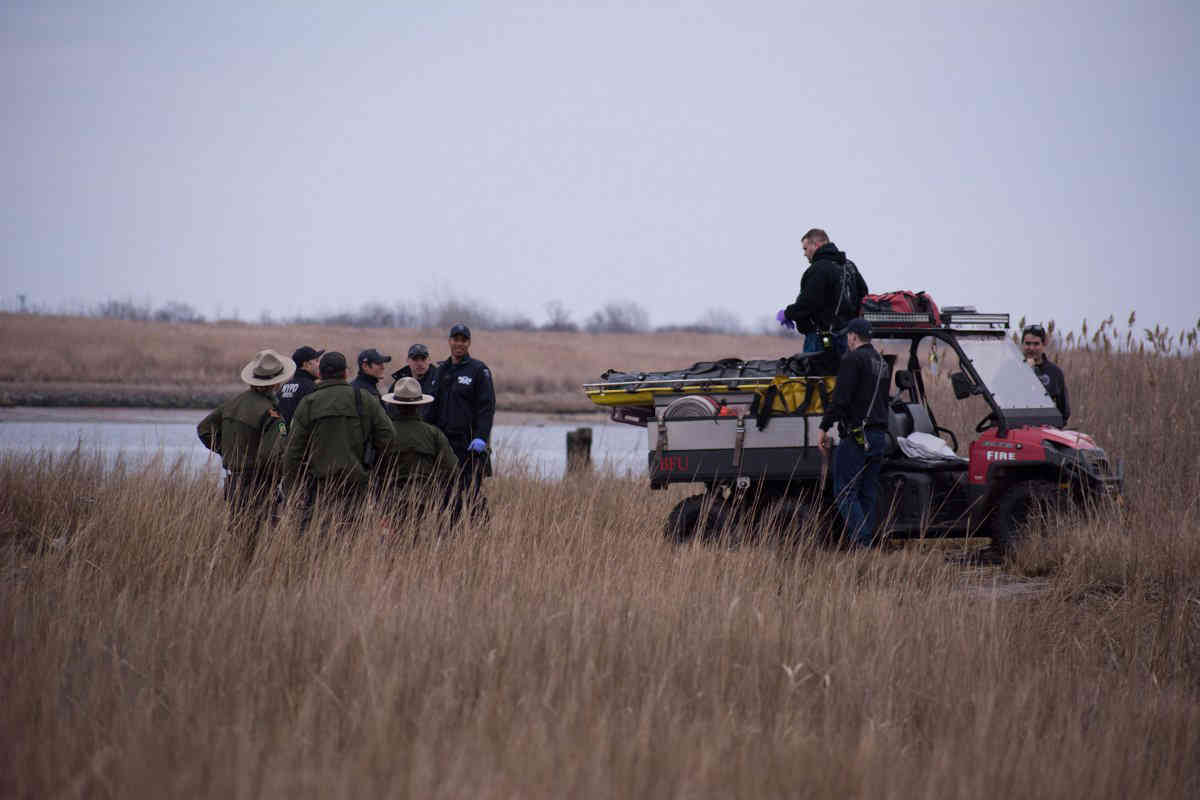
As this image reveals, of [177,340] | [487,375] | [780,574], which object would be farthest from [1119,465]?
[177,340]

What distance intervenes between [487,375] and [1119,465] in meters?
5.24

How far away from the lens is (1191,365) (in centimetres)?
1243

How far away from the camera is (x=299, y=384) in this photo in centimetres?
919

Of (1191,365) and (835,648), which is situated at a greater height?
(1191,365)

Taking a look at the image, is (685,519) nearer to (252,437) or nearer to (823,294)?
(823,294)

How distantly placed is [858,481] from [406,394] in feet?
11.0

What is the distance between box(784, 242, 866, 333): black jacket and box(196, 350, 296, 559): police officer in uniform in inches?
153

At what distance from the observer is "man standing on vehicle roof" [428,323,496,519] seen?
32.7ft

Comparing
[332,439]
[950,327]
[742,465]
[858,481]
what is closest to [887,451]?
[858,481]

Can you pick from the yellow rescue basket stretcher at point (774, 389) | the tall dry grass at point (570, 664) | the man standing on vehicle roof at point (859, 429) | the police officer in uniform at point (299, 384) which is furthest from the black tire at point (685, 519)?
the police officer in uniform at point (299, 384)

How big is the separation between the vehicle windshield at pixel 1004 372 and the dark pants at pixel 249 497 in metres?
5.23

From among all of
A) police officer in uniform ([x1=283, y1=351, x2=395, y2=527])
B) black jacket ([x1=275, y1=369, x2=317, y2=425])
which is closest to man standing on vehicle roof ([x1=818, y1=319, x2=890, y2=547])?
police officer in uniform ([x1=283, y1=351, x2=395, y2=527])

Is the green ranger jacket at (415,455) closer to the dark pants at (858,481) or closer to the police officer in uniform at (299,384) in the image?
the police officer in uniform at (299,384)

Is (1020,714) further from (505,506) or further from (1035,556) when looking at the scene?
(505,506)
